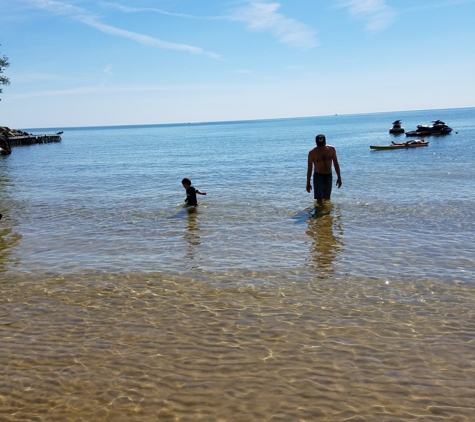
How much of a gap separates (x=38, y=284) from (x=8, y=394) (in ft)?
12.5

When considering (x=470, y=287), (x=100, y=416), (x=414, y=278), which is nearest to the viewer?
(x=100, y=416)

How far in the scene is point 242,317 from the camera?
6789 millimetres

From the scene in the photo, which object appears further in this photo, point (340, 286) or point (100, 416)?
point (340, 286)

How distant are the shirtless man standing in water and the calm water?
0.95m

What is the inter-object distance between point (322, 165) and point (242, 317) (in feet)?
28.6

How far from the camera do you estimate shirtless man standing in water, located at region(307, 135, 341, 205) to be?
14250 mm

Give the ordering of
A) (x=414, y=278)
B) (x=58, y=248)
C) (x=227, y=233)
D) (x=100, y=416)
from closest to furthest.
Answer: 1. (x=100, y=416)
2. (x=414, y=278)
3. (x=58, y=248)
4. (x=227, y=233)

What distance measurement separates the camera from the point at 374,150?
152 ft

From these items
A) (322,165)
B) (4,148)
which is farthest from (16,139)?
(322,165)

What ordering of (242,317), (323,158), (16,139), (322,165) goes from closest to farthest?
(242,317), (323,158), (322,165), (16,139)

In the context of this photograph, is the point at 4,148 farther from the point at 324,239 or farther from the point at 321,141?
the point at 324,239

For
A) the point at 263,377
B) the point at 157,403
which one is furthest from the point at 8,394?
the point at 263,377

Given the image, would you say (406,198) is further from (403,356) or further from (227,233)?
(403,356)

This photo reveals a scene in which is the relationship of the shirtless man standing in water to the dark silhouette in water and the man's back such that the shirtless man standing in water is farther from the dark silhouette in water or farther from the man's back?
the dark silhouette in water
